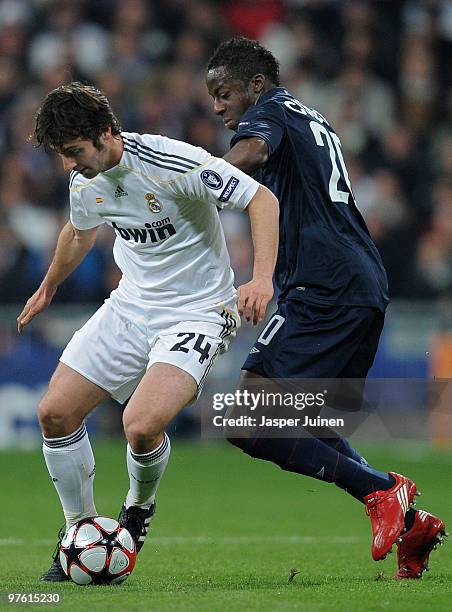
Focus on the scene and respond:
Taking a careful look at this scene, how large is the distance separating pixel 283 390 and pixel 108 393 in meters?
0.78

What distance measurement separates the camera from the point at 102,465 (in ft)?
34.8

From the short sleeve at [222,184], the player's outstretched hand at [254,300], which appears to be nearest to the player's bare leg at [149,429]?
the player's outstretched hand at [254,300]

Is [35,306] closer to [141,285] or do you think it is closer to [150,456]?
[141,285]

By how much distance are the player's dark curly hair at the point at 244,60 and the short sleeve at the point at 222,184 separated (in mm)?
742

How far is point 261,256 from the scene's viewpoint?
16.0ft

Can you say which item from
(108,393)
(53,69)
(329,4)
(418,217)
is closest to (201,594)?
(108,393)

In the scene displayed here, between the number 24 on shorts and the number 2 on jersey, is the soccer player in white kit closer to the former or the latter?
the number 24 on shorts

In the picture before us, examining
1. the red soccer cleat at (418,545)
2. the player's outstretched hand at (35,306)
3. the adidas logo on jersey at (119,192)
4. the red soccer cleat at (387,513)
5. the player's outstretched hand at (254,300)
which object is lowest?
the red soccer cleat at (418,545)

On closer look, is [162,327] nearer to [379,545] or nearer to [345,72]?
[379,545]

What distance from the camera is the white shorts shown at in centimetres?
534

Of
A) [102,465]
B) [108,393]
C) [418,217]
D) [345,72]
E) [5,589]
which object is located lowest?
[102,465]

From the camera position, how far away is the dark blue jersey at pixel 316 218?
18.0 ft

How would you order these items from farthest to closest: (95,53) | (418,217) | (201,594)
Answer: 1. (95,53)
2. (418,217)
3. (201,594)

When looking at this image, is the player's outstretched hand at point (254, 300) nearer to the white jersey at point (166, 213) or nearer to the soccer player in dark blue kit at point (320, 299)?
the white jersey at point (166, 213)
